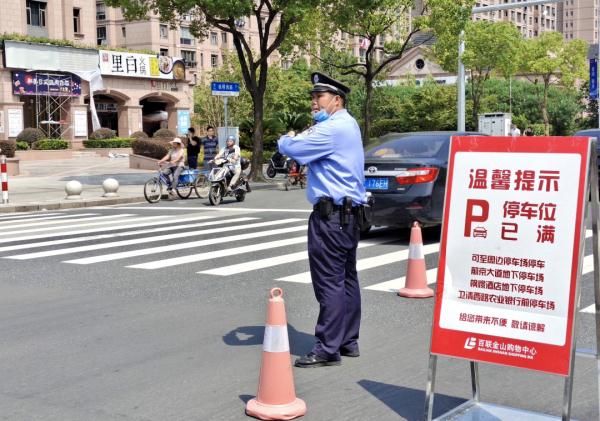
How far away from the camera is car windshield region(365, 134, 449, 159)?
462 inches

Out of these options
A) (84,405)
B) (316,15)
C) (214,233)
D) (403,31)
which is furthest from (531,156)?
(403,31)

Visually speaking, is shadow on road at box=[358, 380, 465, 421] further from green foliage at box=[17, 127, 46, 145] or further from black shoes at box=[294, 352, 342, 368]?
green foliage at box=[17, 127, 46, 145]

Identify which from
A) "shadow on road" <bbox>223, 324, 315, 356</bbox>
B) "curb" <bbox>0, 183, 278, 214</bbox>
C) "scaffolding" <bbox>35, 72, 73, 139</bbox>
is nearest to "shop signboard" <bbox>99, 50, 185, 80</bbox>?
"scaffolding" <bbox>35, 72, 73, 139</bbox>

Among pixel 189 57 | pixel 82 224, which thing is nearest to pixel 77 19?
pixel 189 57

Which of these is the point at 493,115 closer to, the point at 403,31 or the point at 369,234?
the point at 403,31

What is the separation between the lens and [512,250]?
4238mm

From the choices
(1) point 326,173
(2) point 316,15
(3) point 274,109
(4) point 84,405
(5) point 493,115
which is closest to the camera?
(4) point 84,405

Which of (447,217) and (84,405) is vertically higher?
(447,217)

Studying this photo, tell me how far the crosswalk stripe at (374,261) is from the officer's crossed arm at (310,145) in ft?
11.7

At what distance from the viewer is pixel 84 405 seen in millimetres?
4891

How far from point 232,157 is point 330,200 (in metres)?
14.6

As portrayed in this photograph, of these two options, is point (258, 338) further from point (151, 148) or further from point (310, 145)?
point (151, 148)

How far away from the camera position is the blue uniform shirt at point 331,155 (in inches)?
215

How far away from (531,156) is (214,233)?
374 inches
